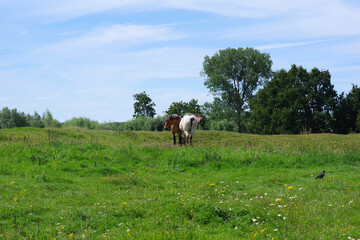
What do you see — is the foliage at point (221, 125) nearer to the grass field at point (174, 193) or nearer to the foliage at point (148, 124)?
the foliage at point (148, 124)

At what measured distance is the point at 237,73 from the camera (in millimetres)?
60031

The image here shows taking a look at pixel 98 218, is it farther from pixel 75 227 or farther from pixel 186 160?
pixel 186 160

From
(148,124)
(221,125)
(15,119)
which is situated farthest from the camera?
(221,125)

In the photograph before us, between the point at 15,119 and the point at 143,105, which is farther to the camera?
the point at 143,105

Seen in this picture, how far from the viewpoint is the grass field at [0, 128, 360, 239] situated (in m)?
6.66

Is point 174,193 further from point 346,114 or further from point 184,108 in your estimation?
point 184,108

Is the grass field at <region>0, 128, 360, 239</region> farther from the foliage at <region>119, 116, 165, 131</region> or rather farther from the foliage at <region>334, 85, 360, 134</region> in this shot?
the foliage at <region>334, 85, 360, 134</region>

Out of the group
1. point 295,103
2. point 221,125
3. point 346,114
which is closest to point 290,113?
point 295,103

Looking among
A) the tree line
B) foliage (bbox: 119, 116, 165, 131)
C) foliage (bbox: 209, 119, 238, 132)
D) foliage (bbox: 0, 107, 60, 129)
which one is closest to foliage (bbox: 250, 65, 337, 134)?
the tree line

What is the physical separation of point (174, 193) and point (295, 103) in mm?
38385

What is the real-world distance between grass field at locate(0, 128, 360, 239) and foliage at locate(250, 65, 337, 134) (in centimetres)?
2929

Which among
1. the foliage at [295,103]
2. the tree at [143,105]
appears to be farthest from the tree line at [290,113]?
the tree at [143,105]

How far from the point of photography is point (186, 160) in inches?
603

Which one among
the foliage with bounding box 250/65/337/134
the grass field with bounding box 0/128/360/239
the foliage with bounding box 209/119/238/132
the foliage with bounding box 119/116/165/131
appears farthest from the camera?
the foliage with bounding box 209/119/238/132
